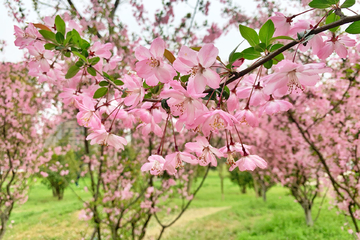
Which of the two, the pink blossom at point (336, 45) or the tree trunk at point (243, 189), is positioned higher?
the pink blossom at point (336, 45)

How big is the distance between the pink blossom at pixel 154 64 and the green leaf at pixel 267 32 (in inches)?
9.2

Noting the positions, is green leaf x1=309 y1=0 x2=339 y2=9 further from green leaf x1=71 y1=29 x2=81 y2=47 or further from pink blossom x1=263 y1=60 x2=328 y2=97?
green leaf x1=71 y1=29 x2=81 y2=47

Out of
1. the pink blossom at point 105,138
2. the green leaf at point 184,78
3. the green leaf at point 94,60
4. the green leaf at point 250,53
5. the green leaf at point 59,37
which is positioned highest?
the green leaf at point 59,37

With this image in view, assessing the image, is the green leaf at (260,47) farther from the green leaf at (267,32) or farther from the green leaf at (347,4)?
the green leaf at (347,4)

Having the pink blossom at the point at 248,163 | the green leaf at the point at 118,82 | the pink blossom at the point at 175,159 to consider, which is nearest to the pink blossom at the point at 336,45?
the pink blossom at the point at 248,163

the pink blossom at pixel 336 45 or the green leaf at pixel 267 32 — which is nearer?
the green leaf at pixel 267 32

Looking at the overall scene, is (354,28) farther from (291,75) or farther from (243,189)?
(243,189)

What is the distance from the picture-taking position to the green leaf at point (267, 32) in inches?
20.0

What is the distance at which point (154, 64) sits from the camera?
54 cm

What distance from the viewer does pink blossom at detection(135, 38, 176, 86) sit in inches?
20.6

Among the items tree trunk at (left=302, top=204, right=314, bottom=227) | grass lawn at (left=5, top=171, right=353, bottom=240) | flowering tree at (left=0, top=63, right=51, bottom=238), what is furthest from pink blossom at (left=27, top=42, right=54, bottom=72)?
tree trunk at (left=302, top=204, right=314, bottom=227)

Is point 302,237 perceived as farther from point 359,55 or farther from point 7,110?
point 7,110

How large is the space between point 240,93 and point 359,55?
10.2ft

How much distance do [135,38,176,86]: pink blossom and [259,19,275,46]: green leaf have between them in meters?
0.23
